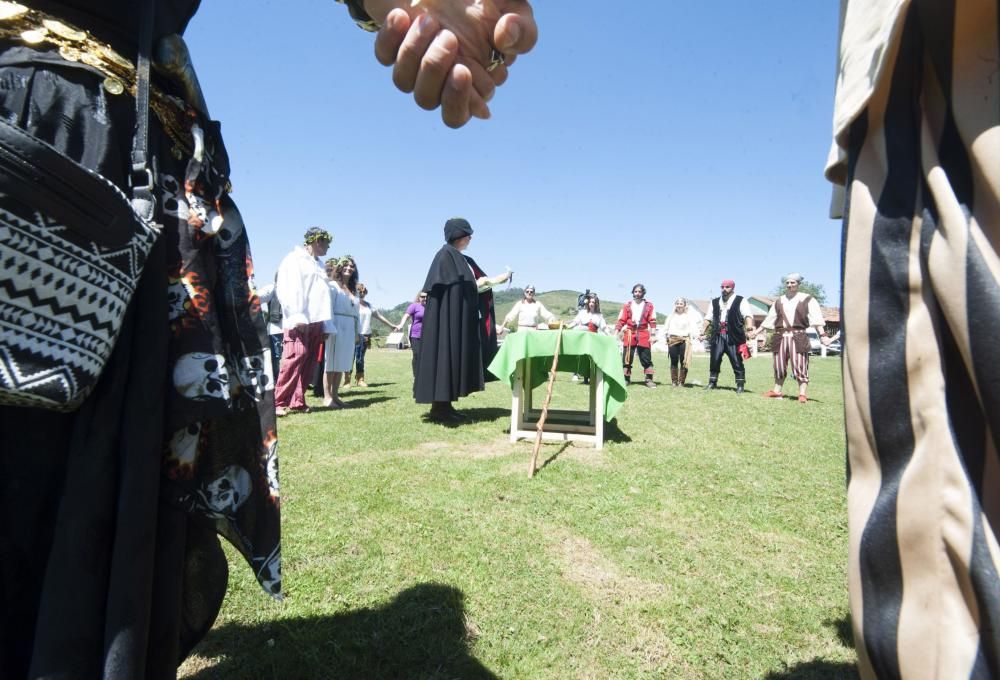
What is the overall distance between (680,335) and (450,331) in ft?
21.8

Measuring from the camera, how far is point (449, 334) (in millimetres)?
5777

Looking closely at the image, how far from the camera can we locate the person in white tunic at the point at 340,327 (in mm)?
7266

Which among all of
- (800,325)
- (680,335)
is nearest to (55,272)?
(800,325)

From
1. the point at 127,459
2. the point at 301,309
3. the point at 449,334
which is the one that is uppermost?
the point at 301,309

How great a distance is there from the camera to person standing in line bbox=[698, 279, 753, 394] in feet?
32.4

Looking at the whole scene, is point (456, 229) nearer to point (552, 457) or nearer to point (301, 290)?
point (301, 290)

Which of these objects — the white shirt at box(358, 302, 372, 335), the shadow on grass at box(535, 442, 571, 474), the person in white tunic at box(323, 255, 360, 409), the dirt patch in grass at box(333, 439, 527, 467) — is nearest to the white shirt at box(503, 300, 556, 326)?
the person in white tunic at box(323, 255, 360, 409)

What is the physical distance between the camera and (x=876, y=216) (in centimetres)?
66

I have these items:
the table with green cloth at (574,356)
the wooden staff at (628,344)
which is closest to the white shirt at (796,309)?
the wooden staff at (628,344)

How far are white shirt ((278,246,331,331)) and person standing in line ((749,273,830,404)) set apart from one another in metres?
6.92

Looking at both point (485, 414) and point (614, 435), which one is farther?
point (485, 414)

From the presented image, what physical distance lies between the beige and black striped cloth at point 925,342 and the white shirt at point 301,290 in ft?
20.2

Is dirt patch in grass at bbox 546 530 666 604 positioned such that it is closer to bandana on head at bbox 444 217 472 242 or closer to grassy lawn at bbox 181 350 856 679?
grassy lawn at bbox 181 350 856 679

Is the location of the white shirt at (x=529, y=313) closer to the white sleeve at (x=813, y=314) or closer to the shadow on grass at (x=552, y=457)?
the white sleeve at (x=813, y=314)
